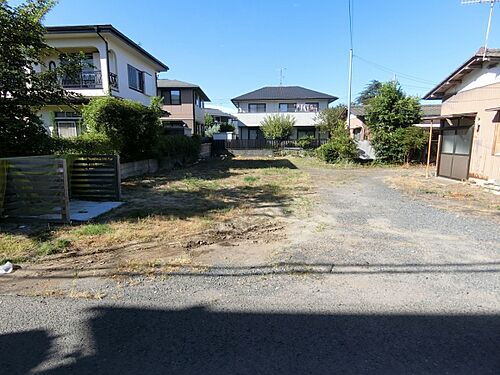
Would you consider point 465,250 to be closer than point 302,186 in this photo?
Yes

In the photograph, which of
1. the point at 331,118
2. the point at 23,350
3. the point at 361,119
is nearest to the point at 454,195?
the point at 23,350

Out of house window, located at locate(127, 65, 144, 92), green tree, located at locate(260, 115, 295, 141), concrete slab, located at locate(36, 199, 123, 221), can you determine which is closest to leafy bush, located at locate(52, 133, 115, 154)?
concrete slab, located at locate(36, 199, 123, 221)

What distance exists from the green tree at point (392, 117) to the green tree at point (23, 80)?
56.7 ft

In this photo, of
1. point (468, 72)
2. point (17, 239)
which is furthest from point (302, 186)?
point (17, 239)

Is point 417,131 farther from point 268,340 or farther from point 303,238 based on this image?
point 268,340

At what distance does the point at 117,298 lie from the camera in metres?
3.23

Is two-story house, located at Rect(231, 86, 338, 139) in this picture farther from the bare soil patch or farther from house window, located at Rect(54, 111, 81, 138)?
the bare soil patch

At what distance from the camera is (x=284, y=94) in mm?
34062

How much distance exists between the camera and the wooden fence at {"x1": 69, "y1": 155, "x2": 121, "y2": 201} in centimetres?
791

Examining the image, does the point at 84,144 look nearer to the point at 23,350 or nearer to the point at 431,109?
the point at 23,350

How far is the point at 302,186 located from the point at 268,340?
891 cm

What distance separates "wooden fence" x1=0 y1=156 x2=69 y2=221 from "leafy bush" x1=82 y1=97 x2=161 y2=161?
17.7ft

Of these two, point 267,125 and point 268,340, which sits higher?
point 267,125

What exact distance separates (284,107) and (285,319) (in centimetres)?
3224
